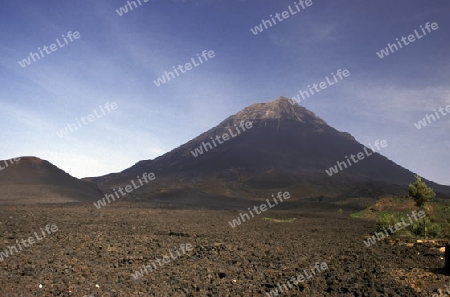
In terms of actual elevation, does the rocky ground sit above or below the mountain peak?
below

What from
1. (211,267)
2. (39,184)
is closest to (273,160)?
(39,184)

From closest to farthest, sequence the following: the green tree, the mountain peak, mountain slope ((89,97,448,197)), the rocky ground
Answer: the rocky ground
the green tree
mountain slope ((89,97,448,197))
the mountain peak

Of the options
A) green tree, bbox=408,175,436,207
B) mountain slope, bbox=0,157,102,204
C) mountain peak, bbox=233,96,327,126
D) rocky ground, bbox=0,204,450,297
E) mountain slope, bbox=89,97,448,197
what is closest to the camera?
rocky ground, bbox=0,204,450,297

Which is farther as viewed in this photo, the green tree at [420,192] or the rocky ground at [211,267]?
the green tree at [420,192]

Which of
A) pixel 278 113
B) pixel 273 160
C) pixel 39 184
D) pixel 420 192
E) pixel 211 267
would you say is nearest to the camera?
pixel 211 267

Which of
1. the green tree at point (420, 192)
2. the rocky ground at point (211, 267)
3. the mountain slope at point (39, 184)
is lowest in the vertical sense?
the green tree at point (420, 192)

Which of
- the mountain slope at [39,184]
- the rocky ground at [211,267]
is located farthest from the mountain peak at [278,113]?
the rocky ground at [211,267]

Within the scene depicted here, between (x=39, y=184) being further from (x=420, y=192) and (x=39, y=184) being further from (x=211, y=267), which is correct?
(x=211, y=267)

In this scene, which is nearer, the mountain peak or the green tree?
the green tree

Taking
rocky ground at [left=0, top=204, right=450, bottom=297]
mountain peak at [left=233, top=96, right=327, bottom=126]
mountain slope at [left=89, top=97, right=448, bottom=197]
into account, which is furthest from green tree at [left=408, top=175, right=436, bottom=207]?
mountain peak at [left=233, top=96, right=327, bottom=126]

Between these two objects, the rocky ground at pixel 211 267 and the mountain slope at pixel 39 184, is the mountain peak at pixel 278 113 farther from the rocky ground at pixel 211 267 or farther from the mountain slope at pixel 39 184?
the rocky ground at pixel 211 267

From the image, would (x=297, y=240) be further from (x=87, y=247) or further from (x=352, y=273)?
(x=87, y=247)

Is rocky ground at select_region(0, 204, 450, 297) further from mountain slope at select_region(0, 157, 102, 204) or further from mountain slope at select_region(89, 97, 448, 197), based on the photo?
mountain slope at select_region(89, 97, 448, 197)

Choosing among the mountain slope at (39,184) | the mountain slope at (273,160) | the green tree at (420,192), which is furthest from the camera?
the mountain slope at (273,160)
